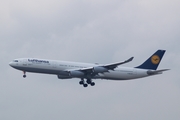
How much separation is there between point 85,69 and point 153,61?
16142mm

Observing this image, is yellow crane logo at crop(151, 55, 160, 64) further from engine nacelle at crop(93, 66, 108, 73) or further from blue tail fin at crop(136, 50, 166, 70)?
engine nacelle at crop(93, 66, 108, 73)

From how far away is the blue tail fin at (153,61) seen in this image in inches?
3735

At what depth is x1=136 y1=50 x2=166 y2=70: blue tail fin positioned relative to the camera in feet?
311

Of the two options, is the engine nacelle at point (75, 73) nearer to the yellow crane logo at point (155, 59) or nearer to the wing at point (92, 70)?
the wing at point (92, 70)

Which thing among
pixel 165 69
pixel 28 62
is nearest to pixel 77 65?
pixel 28 62

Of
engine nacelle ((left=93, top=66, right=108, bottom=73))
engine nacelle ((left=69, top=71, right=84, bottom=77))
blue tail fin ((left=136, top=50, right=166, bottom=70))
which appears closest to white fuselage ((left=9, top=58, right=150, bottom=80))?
engine nacelle ((left=69, top=71, right=84, bottom=77))

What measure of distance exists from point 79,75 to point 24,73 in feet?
30.7

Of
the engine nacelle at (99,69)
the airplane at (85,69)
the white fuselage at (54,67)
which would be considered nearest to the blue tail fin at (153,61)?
the airplane at (85,69)

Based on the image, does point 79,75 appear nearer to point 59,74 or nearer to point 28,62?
point 59,74

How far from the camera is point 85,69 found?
86.4 metres

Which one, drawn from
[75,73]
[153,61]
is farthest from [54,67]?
[153,61]

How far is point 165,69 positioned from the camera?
285ft

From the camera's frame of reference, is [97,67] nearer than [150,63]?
Yes

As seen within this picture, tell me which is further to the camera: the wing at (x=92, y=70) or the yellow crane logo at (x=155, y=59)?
the yellow crane logo at (x=155, y=59)
